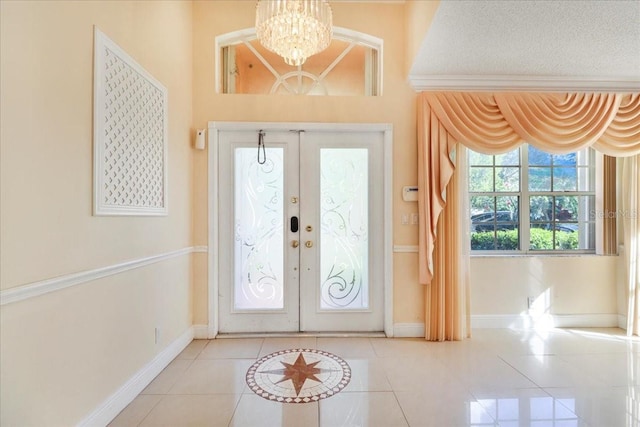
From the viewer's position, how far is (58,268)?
139cm

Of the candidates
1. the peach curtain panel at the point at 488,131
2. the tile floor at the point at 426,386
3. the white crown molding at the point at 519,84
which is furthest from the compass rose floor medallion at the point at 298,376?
the white crown molding at the point at 519,84

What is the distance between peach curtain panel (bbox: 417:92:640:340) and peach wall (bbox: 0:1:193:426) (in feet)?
7.82

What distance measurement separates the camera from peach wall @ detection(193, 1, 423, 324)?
2855 mm

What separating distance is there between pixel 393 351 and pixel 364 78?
106 inches

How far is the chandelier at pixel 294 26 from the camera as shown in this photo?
176 centimetres

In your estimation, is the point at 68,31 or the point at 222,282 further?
the point at 222,282

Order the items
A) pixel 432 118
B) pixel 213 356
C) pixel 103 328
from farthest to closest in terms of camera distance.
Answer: pixel 432 118
pixel 213 356
pixel 103 328

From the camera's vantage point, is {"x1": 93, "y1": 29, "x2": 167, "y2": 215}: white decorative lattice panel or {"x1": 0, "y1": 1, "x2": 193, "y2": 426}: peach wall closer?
{"x1": 0, "y1": 1, "x2": 193, "y2": 426}: peach wall

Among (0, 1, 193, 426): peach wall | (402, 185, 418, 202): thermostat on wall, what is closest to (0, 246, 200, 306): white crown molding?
(0, 1, 193, 426): peach wall

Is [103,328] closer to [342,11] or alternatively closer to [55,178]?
[55,178]

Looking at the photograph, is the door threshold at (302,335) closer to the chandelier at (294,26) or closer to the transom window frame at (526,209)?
the transom window frame at (526,209)

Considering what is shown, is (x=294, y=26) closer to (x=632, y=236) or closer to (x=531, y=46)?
(x=531, y=46)

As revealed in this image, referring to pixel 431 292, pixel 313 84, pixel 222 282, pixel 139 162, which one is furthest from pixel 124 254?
pixel 431 292

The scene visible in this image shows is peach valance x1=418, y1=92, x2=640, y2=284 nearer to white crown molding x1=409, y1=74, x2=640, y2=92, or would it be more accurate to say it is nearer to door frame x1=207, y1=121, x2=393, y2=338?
white crown molding x1=409, y1=74, x2=640, y2=92
